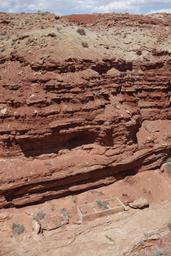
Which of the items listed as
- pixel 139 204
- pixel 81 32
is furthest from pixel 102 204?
pixel 81 32

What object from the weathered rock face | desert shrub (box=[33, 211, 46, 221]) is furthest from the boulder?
desert shrub (box=[33, 211, 46, 221])

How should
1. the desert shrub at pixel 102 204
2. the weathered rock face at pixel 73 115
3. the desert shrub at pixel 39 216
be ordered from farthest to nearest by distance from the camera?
the desert shrub at pixel 102 204, the weathered rock face at pixel 73 115, the desert shrub at pixel 39 216

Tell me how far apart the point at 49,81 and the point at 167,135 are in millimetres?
6589

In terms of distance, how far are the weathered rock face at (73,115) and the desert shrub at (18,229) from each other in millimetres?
841

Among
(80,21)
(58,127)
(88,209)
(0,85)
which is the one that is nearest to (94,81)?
(58,127)

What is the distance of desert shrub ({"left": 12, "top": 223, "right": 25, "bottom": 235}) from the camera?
15.6 metres

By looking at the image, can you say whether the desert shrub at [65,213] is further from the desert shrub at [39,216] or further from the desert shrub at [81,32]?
the desert shrub at [81,32]

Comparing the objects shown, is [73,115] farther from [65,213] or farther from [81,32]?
[81,32]

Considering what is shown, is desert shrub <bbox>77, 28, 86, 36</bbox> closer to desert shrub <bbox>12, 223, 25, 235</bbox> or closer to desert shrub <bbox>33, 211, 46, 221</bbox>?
desert shrub <bbox>33, 211, 46, 221</bbox>

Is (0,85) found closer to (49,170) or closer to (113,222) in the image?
(49,170)

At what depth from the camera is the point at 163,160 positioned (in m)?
20.1

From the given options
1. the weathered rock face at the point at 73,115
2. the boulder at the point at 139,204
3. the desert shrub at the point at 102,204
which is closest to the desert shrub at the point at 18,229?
Answer: the weathered rock face at the point at 73,115

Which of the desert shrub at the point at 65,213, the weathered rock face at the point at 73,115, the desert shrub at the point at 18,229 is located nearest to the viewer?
the desert shrub at the point at 18,229

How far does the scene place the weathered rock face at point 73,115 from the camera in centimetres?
1678
